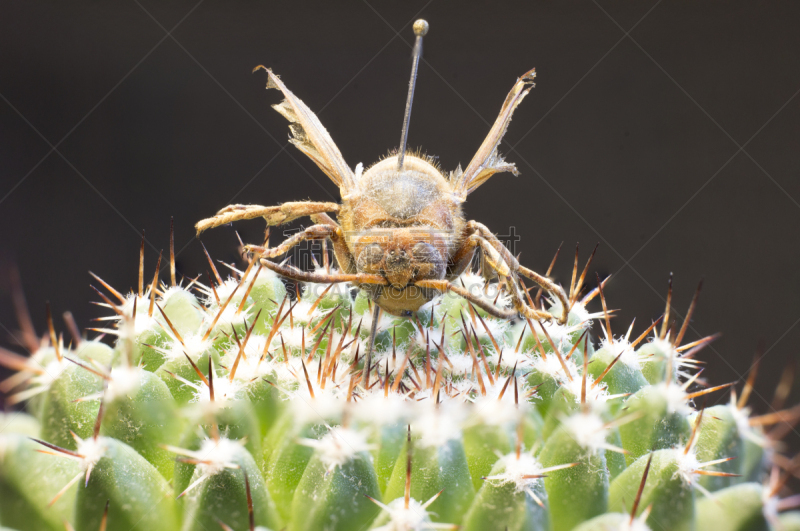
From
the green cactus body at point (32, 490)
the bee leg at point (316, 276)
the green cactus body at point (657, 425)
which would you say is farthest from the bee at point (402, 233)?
the green cactus body at point (32, 490)

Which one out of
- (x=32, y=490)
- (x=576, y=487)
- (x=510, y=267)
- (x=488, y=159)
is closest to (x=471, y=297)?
(x=510, y=267)

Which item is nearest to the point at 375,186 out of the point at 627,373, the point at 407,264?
A: the point at 407,264

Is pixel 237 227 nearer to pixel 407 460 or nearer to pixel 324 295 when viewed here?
pixel 324 295

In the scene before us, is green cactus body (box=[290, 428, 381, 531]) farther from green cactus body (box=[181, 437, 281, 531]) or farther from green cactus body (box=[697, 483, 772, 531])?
green cactus body (box=[697, 483, 772, 531])


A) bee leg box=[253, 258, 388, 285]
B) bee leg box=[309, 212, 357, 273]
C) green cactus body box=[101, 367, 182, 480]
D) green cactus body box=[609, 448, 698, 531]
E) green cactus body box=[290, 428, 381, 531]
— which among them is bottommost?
green cactus body box=[101, 367, 182, 480]

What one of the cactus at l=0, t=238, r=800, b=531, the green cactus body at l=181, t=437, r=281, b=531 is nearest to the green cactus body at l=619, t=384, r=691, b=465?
the cactus at l=0, t=238, r=800, b=531

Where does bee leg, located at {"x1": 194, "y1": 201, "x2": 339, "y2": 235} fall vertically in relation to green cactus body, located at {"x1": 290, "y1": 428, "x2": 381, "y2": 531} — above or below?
above

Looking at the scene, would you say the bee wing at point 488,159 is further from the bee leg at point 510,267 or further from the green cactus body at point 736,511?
the green cactus body at point 736,511

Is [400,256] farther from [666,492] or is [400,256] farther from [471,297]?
[666,492]
